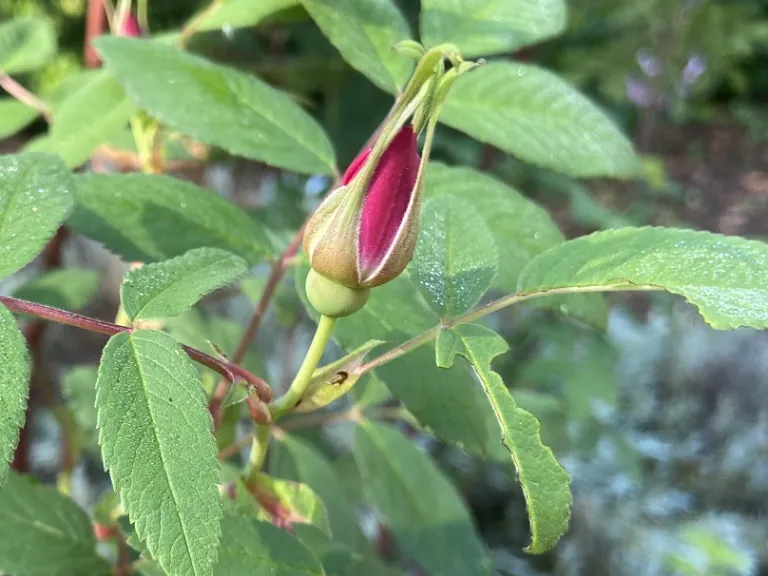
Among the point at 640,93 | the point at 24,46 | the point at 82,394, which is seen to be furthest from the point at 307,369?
the point at 640,93

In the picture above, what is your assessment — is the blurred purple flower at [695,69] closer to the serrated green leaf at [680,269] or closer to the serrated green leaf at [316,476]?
the serrated green leaf at [316,476]

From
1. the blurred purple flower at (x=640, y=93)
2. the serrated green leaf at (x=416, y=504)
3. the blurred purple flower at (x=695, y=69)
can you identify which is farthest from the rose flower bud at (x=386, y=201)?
the blurred purple flower at (x=695, y=69)

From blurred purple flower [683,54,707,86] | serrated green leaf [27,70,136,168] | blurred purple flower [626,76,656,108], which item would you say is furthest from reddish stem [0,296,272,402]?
blurred purple flower [683,54,707,86]

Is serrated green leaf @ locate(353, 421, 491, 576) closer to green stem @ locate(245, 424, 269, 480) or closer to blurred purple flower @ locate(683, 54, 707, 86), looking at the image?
green stem @ locate(245, 424, 269, 480)

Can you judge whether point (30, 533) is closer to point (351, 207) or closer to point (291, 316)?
point (351, 207)

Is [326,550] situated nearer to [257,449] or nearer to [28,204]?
[257,449]

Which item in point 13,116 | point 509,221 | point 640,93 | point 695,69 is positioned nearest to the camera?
point 509,221
